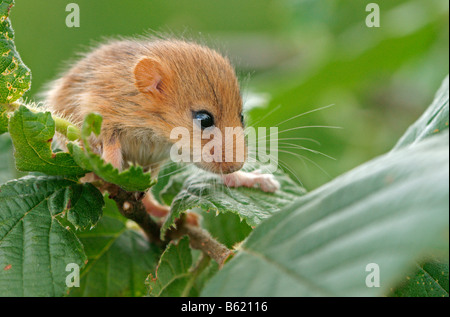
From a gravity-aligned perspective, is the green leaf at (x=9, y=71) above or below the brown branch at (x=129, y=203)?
above

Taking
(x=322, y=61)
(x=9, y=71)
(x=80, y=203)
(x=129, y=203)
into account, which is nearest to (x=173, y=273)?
(x=129, y=203)

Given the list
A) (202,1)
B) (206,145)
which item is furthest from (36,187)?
(202,1)

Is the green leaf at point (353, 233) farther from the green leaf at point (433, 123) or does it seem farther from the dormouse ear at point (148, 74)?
the dormouse ear at point (148, 74)

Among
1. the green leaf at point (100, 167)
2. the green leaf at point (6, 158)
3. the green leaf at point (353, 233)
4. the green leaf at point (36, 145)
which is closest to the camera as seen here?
the green leaf at point (353, 233)

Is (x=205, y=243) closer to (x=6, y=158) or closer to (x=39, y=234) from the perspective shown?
(x=39, y=234)

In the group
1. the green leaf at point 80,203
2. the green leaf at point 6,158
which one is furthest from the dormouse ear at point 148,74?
the green leaf at point 6,158

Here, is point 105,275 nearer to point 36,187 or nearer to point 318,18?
point 36,187
